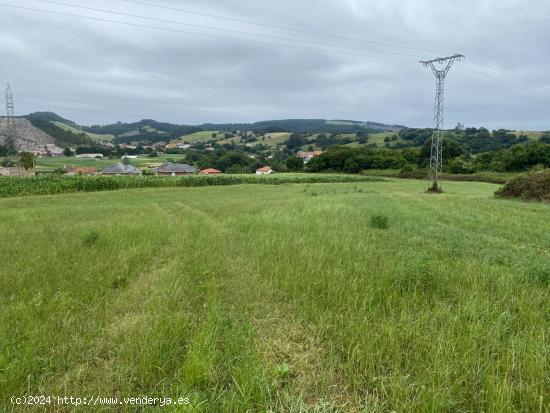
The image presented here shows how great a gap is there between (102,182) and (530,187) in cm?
4416

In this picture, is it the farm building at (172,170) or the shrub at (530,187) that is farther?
the farm building at (172,170)

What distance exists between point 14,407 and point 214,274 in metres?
4.37

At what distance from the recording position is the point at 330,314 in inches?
206

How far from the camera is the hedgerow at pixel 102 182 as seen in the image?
38344 mm

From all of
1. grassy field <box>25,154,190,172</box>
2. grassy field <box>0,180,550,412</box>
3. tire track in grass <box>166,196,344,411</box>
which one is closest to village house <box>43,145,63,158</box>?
grassy field <box>25,154,190,172</box>

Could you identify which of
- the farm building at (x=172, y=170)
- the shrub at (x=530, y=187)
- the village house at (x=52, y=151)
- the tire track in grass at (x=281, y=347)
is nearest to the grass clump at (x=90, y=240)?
the tire track in grass at (x=281, y=347)

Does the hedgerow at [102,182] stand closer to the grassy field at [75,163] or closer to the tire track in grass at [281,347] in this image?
the tire track in grass at [281,347]

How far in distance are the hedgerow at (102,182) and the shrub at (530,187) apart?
→ 104 ft

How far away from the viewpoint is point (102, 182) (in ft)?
147

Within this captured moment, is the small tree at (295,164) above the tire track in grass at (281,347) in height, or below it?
above

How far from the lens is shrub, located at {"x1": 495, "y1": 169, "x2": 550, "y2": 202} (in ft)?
92.1

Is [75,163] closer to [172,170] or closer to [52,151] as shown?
[172,170]

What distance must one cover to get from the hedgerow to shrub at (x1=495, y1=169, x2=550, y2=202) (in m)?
31.7

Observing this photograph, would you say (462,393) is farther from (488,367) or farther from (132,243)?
(132,243)
